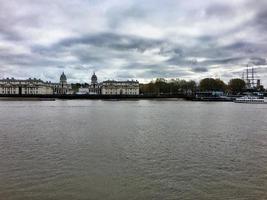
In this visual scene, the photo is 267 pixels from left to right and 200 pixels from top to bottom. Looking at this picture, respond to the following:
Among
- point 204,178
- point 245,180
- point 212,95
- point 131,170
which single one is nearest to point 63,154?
point 131,170

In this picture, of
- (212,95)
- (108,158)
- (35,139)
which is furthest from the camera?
(212,95)

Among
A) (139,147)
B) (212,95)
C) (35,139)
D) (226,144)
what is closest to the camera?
(139,147)

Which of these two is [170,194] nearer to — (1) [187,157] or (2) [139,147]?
(1) [187,157]

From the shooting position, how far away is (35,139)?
2909cm

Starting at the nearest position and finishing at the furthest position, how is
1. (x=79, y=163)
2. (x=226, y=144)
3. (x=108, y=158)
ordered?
(x=79, y=163)
(x=108, y=158)
(x=226, y=144)

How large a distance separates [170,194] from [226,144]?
14085mm

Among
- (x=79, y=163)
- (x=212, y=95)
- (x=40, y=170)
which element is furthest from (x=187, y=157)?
(x=212, y=95)

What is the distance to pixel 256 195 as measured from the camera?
45.8 ft

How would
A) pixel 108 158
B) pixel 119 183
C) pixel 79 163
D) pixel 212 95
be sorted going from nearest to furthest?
pixel 119 183, pixel 79 163, pixel 108 158, pixel 212 95

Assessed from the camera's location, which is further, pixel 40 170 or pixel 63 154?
pixel 63 154

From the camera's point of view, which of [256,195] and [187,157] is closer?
[256,195]

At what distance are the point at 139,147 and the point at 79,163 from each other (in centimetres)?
651

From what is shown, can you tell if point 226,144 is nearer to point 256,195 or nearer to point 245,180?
point 245,180

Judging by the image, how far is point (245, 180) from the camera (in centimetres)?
1627
